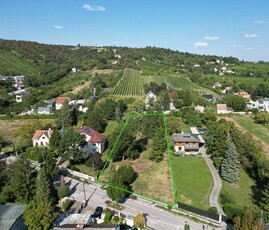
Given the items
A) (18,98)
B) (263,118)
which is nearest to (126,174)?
(263,118)

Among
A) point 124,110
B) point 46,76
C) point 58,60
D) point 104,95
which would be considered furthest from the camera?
point 58,60

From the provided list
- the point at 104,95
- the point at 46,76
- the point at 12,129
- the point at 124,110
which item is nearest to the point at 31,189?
the point at 12,129

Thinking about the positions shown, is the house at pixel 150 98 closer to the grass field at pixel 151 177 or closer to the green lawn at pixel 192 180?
the grass field at pixel 151 177

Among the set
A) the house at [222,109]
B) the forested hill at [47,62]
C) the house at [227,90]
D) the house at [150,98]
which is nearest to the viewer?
the house at [222,109]

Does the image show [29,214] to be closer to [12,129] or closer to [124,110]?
[12,129]

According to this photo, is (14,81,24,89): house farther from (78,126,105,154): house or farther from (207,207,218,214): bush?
(207,207,218,214): bush

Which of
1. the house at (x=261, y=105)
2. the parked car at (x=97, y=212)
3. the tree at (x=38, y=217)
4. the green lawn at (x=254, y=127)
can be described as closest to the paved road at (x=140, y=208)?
the parked car at (x=97, y=212)

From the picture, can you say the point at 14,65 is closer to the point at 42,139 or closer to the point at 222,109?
the point at 42,139
